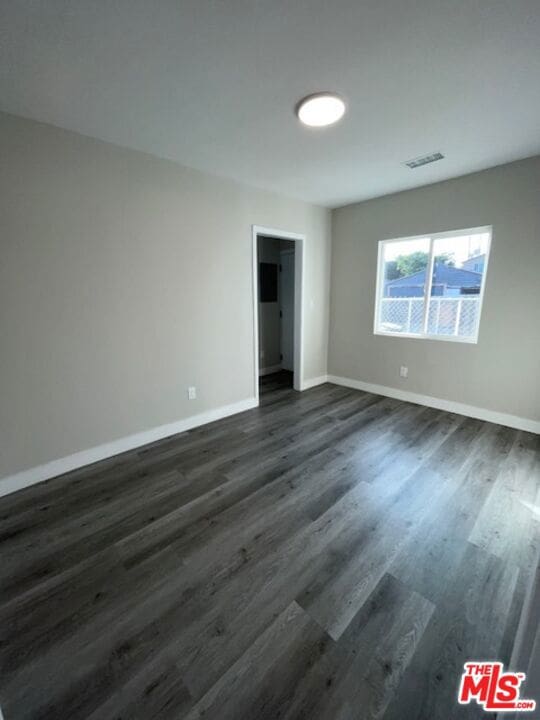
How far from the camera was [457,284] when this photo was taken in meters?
3.35

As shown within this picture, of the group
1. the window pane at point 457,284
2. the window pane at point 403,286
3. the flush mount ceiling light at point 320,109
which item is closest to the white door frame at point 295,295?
the window pane at point 403,286

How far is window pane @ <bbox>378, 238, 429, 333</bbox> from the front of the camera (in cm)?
363

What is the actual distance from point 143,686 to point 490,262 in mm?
3999

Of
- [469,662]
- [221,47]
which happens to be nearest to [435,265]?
[221,47]

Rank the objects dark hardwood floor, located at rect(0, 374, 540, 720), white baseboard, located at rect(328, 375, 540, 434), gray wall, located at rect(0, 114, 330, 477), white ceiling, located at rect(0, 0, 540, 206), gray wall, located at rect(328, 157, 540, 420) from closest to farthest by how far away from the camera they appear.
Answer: dark hardwood floor, located at rect(0, 374, 540, 720)
white ceiling, located at rect(0, 0, 540, 206)
gray wall, located at rect(0, 114, 330, 477)
gray wall, located at rect(328, 157, 540, 420)
white baseboard, located at rect(328, 375, 540, 434)

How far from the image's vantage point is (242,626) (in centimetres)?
127

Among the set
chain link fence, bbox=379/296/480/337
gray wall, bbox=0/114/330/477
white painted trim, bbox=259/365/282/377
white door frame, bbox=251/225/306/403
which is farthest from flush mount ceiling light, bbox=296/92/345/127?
white painted trim, bbox=259/365/282/377

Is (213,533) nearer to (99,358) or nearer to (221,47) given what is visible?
(99,358)

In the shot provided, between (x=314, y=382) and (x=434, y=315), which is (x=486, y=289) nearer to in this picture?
(x=434, y=315)

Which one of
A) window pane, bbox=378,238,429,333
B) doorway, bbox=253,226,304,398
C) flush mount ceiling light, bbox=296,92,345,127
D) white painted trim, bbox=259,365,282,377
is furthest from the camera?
white painted trim, bbox=259,365,282,377

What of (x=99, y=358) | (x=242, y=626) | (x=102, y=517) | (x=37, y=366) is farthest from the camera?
(x=99, y=358)

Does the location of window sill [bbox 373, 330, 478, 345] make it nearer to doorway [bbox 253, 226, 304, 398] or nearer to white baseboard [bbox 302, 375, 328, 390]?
white baseboard [bbox 302, 375, 328, 390]

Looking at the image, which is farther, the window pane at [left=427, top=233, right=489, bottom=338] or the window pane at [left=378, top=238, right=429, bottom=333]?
the window pane at [left=378, top=238, right=429, bottom=333]

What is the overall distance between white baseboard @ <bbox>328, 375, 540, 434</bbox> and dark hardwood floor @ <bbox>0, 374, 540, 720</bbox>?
627mm
